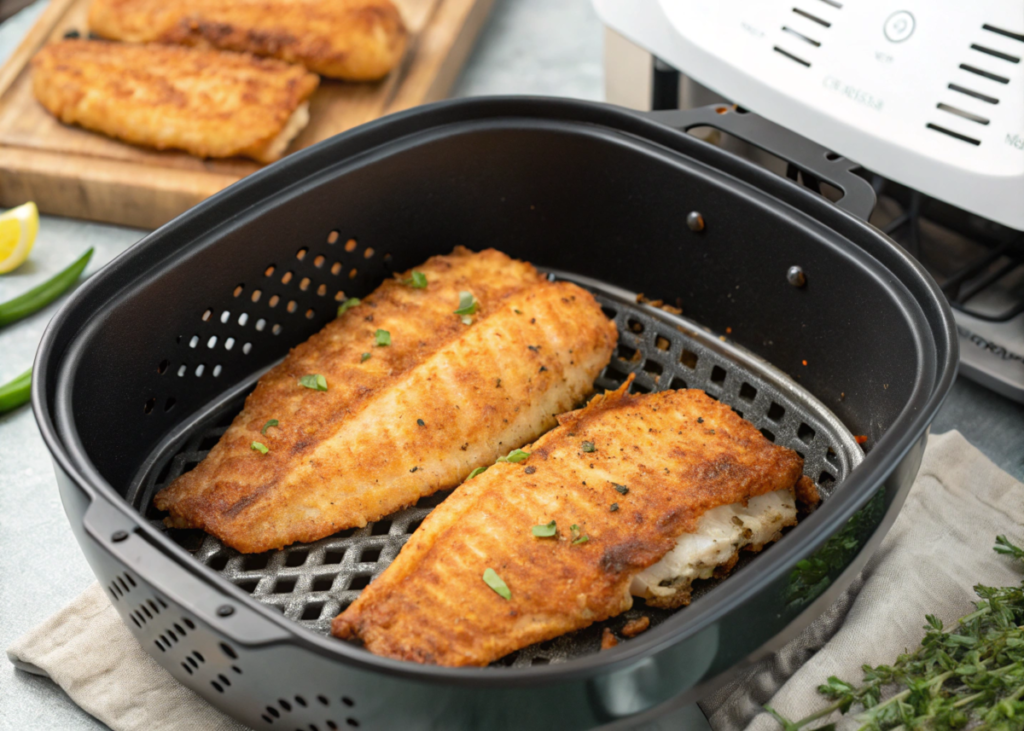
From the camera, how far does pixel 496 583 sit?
142cm

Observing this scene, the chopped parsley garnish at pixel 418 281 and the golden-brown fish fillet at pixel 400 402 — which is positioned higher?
the chopped parsley garnish at pixel 418 281

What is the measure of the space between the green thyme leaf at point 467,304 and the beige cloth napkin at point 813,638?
0.79 meters

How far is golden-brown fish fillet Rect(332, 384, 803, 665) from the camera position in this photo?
139 centimetres

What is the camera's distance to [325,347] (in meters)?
1.86

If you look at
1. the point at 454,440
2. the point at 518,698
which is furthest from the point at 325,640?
the point at 454,440

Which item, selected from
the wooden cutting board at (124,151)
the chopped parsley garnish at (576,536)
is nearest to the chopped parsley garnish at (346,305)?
the wooden cutting board at (124,151)

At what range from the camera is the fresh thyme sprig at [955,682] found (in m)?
1.31

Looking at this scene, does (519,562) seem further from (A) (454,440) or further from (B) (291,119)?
(B) (291,119)

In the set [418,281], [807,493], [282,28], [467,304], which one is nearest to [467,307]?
[467,304]

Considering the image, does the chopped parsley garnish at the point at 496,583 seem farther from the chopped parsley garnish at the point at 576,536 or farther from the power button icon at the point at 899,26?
the power button icon at the point at 899,26

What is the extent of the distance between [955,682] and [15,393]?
1.76 m

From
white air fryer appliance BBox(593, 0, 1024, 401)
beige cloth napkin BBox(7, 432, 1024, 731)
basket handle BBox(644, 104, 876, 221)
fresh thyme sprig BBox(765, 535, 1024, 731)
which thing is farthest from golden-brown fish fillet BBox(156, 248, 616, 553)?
fresh thyme sprig BBox(765, 535, 1024, 731)

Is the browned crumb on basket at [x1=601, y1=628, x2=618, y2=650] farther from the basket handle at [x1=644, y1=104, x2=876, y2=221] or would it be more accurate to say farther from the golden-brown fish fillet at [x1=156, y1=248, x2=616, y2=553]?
the basket handle at [x1=644, y1=104, x2=876, y2=221]

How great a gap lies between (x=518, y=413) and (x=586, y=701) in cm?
74
